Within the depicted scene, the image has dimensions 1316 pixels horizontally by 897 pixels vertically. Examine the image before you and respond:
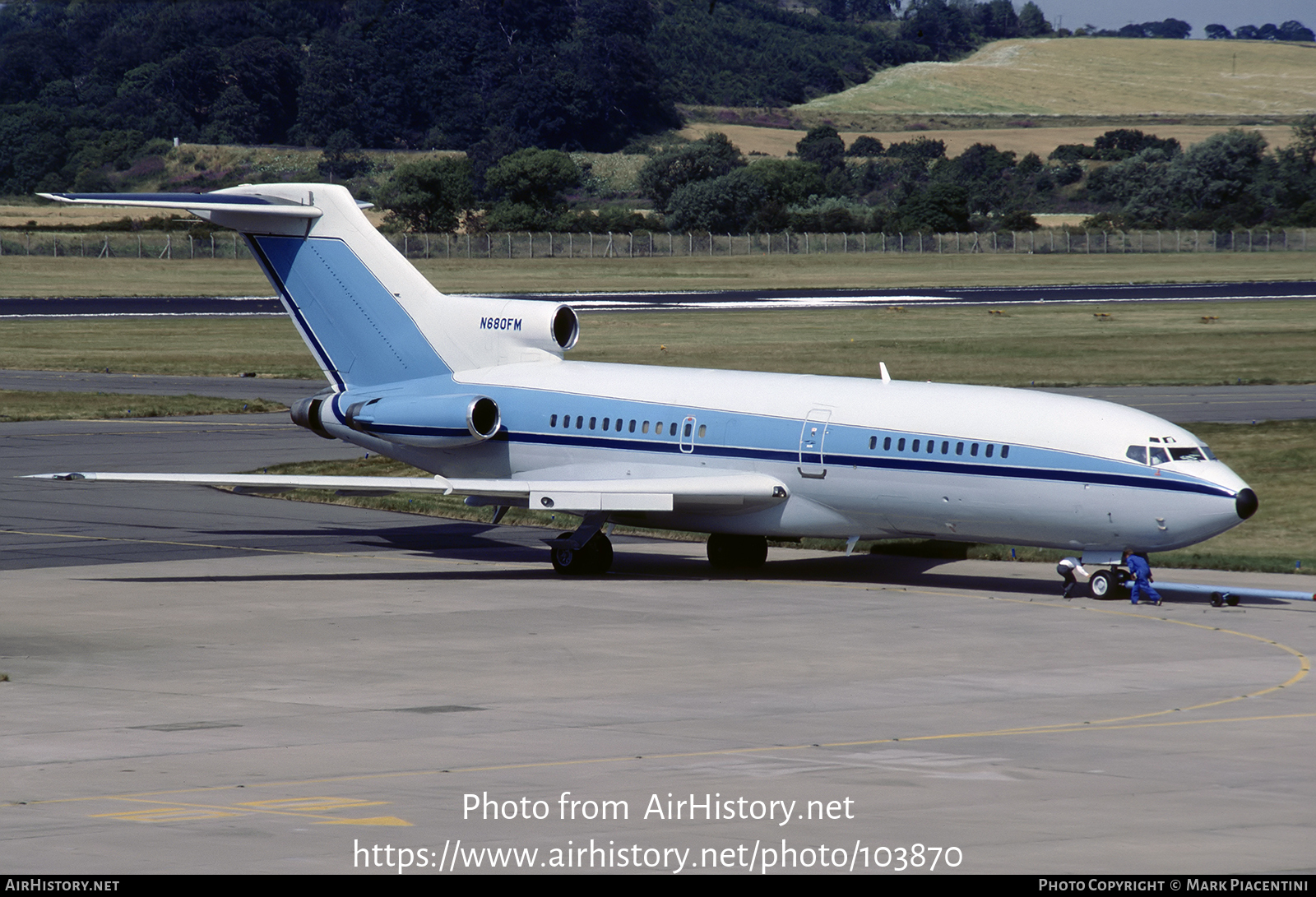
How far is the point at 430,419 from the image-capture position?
3344 centimetres

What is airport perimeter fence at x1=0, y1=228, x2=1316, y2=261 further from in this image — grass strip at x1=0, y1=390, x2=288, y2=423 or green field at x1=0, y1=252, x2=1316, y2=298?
grass strip at x1=0, y1=390, x2=288, y2=423

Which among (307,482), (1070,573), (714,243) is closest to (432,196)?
(714,243)

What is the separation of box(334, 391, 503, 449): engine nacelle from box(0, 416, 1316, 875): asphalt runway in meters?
2.37

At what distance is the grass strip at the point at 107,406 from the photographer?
190ft

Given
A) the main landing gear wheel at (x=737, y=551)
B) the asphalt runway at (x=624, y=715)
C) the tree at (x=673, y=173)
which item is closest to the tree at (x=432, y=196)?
the tree at (x=673, y=173)

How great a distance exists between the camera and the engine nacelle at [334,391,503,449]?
33.2 m

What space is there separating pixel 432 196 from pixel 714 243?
85.1 ft

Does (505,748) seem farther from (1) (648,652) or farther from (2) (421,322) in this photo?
(2) (421,322)

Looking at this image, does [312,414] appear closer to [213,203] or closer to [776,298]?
[213,203]

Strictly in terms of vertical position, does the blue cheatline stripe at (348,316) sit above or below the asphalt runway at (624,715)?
above

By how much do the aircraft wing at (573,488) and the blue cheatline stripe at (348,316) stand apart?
4203mm

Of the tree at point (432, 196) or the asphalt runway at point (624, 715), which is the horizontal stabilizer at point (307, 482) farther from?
the tree at point (432, 196)

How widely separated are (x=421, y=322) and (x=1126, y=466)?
562 inches

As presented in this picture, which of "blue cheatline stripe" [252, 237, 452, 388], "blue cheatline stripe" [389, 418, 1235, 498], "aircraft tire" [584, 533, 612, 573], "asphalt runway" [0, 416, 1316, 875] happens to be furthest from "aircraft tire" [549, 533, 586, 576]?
"blue cheatline stripe" [252, 237, 452, 388]
